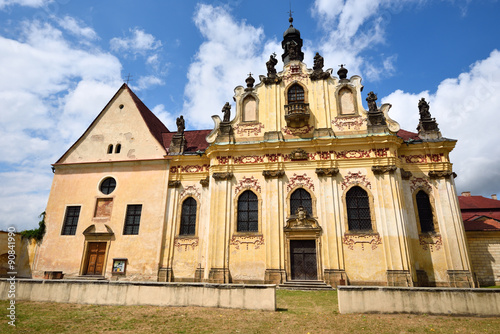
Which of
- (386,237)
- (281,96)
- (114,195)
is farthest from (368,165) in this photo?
(114,195)

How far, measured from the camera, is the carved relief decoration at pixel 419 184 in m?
17.9

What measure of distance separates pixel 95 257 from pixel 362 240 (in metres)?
17.5

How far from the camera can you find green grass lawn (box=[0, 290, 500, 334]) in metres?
7.16

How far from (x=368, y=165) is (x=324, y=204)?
3.70 meters

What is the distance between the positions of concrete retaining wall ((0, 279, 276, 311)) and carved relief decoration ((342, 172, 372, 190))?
10.3 m

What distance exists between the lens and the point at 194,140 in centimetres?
2427

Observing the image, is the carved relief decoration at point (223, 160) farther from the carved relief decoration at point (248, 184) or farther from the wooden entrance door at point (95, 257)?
the wooden entrance door at point (95, 257)

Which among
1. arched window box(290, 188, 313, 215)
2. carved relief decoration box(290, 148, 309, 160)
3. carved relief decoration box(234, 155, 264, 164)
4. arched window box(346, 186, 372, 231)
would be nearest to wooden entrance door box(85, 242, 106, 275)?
carved relief decoration box(234, 155, 264, 164)

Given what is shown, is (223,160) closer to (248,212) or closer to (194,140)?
(248,212)

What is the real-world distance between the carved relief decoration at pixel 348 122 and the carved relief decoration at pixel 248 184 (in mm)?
6532

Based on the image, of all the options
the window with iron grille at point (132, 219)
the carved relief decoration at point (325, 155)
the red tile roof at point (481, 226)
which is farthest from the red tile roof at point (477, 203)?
the window with iron grille at point (132, 219)

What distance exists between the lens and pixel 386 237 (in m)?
16.3

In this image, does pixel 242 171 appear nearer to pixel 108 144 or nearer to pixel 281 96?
pixel 281 96

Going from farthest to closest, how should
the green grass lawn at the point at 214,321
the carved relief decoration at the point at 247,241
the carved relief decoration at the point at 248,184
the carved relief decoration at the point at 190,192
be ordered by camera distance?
the carved relief decoration at the point at 190,192 → the carved relief decoration at the point at 248,184 → the carved relief decoration at the point at 247,241 → the green grass lawn at the point at 214,321
